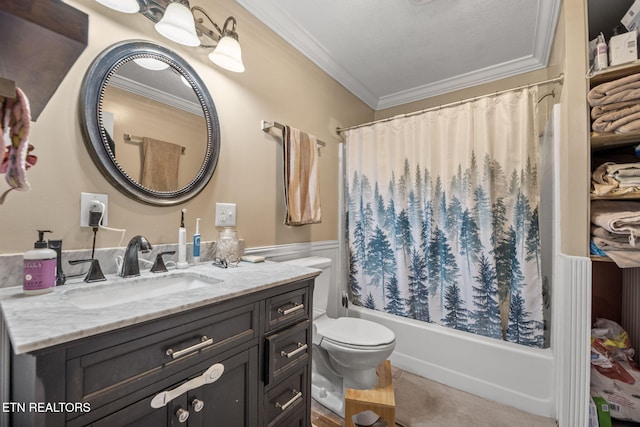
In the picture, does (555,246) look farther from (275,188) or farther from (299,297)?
(275,188)

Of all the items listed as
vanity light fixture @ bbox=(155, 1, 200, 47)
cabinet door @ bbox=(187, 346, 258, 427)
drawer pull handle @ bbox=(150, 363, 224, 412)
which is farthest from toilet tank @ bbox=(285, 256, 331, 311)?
vanity light fixture @ bbox=(155, 1, 200, 47)

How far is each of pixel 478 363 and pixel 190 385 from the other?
1.83 metres

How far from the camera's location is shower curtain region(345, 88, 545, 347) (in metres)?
1.67

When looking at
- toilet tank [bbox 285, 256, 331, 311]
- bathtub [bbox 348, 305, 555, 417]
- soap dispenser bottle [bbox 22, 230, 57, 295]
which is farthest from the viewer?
toilet tank [bbox 285, 256, 331, 311]

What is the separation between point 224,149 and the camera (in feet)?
4.86

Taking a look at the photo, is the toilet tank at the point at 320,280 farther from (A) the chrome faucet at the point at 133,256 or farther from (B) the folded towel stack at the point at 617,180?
(B) the folded towel stack at the point at 617,180

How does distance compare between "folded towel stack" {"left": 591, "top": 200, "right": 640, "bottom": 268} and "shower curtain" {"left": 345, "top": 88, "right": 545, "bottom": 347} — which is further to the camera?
"shower curtain" {"left": 345, "top": 88, "right": 545, "bottom": 347}

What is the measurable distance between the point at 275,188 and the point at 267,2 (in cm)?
115

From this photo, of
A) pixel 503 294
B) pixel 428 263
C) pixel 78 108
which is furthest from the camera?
pixel 428 263

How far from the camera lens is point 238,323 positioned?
33.9 inches

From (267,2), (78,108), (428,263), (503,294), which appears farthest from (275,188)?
(503,294)

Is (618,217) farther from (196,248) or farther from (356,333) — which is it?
(196,248)

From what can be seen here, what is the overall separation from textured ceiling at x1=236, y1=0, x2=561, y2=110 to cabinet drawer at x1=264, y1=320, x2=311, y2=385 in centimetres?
184

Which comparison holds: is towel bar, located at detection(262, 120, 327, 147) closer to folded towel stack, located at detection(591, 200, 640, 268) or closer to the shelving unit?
the shelving unit
